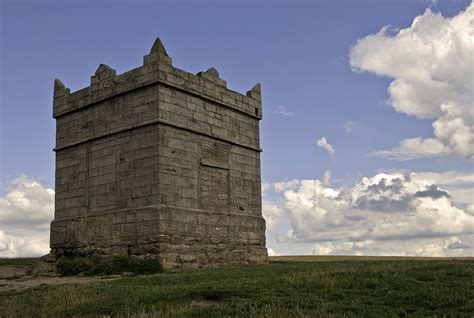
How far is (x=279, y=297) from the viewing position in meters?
9.93

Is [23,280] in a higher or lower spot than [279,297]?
higher

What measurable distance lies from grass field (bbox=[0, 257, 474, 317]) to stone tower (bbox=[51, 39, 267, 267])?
5.96 meters

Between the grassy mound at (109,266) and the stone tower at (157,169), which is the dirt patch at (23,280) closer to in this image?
the grassy mound at (109,266)

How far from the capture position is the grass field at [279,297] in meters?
8.96

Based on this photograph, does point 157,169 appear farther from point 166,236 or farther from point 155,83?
point 155,83

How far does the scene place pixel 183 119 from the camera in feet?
65.4

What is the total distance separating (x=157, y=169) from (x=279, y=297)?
9.51 m

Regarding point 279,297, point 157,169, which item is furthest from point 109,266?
point 279,297

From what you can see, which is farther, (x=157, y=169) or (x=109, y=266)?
(x=157, y=169)

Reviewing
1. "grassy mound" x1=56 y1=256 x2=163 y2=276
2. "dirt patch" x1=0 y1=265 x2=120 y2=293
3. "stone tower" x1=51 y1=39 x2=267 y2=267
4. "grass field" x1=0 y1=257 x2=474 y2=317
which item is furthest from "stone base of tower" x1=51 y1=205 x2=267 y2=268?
"grass field" x1=0 y1=257 x2=474 y2=317

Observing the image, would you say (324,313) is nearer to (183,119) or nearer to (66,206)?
(183,119)

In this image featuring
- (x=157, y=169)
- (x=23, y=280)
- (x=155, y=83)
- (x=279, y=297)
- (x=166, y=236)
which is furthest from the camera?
(x=155, y=83)

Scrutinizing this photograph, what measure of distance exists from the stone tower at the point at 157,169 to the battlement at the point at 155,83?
42mm

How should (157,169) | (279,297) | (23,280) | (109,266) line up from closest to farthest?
(279,297) < (23,280) < (109,266) < (157,169)
